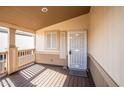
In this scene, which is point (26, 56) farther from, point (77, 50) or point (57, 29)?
point (77, 50)

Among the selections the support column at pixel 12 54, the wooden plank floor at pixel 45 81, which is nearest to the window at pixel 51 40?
the support column at pixel 12 54

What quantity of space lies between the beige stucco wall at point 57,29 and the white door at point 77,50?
0.36 metres

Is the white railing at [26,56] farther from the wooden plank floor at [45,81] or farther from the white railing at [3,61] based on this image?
the wooden plank floor at [45,81]

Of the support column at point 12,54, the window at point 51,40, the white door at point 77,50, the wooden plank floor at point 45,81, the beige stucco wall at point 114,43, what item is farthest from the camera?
the window at point 51,40

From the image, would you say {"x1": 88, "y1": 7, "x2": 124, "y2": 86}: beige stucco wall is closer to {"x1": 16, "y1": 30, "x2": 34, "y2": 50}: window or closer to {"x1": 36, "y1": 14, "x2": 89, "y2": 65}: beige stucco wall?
{"x1": 36, "y1": 14, "x2": 89, "y2": 65}: beige stucco wall

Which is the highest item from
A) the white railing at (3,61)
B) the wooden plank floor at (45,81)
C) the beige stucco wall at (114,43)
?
the beige stucco wall at (114,43)

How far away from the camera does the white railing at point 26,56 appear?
5509 millimetres

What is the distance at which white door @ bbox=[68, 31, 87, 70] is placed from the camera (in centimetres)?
562

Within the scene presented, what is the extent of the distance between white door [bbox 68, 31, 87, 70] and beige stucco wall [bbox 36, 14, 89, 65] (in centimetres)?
36

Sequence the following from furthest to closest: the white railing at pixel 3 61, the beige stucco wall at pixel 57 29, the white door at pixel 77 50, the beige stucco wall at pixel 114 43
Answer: the beige stucco wall at pixel 57 29 → the white door at pixel 77 50 → the white railing at pixel 3 61 → the beige stucco wall at pixel 114 43

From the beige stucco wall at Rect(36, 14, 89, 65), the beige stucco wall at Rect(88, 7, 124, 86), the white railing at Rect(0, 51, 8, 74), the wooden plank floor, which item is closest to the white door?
the beige stucco wall at Rect(36, 14, 89, 65)

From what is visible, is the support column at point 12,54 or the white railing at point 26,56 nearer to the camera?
the support column at point 12,54
